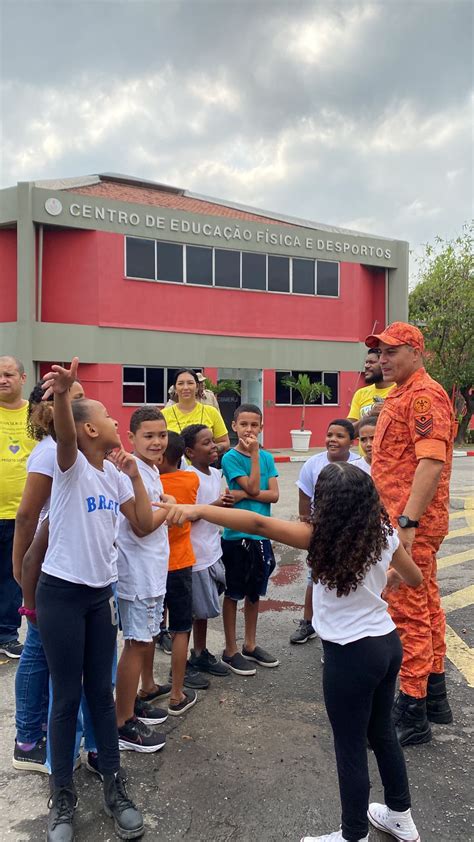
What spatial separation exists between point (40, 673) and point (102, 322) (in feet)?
55.2

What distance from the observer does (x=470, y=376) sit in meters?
23.2

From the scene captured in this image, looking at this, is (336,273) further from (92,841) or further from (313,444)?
(92,841)

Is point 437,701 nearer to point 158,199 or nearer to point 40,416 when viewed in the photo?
point 40,416

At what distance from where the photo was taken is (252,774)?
9.32 feet

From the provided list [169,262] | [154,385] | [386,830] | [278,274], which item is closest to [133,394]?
[154,385]

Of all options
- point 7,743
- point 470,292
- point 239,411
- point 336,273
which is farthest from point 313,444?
point 7,743

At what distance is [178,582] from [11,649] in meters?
1.60

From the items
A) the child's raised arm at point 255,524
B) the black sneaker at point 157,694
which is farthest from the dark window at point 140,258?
the child's raised arm at point 255,524

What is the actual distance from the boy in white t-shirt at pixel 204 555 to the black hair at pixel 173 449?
1.20 feet

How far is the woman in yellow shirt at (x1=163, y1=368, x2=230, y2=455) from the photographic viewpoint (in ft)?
16.8

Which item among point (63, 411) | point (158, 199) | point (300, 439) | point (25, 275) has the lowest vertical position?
point (300, 439)

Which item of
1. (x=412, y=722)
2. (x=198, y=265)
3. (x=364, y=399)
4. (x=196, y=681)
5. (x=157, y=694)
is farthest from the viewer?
(x=198, y=265)

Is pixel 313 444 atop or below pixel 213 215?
below

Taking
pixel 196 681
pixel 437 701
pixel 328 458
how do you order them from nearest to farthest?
pixel 437 701
pixel 196 681
pixel 328 458
